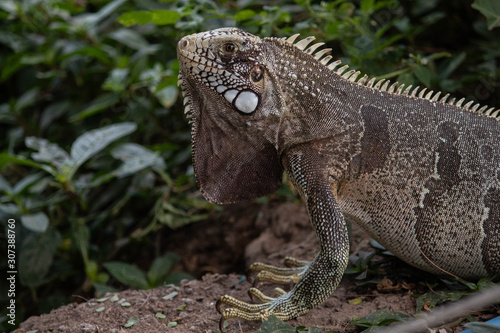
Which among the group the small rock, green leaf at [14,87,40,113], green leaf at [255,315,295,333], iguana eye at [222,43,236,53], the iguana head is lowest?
green leaf at [14,87,40,113]

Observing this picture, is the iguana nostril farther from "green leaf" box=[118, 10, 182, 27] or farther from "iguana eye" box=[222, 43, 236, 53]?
"green leaf" box=[118, 10, 182, 27]

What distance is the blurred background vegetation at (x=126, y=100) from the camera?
15.1ft

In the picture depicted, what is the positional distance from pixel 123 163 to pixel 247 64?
95.0 inches

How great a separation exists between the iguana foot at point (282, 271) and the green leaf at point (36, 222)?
2043mm

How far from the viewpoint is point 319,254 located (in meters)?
3.13

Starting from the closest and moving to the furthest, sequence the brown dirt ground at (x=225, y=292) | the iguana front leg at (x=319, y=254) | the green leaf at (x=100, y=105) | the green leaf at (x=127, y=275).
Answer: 1. the iguana front leg at (x=319, y=254)
2. the brown dirt ground at (x=225, y=292)
3. the green leaf at (x=127, y=275)
4. the green leaf at (x=100, y=105)

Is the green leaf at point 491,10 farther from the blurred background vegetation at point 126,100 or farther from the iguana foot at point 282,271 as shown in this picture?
the iguana foot at point 282,271

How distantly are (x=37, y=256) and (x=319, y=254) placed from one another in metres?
3.05

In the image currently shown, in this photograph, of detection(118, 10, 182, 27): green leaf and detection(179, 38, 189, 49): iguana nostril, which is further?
detection(118, 10, 182, 27): green leaf

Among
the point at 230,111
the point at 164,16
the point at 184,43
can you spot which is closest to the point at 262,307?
the point at 230,111

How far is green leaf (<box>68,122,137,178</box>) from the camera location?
15.5 feet

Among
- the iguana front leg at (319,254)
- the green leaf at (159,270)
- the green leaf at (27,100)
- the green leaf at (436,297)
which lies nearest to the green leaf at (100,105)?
the green leaf at (27,100)

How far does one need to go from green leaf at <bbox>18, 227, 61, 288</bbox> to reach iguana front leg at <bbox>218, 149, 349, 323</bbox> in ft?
7.72

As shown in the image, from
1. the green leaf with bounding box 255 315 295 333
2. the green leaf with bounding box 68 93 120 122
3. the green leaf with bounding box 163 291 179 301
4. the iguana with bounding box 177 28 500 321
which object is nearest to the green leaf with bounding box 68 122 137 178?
the green leaf with bounding box 68 93 120 122
